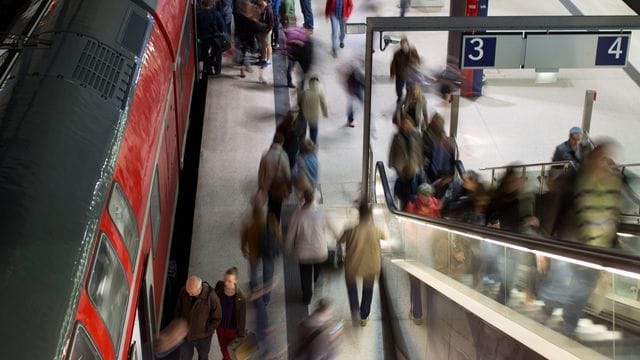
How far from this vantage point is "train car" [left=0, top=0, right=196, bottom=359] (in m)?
5.06

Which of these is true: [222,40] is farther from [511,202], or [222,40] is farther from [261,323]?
[261,323]

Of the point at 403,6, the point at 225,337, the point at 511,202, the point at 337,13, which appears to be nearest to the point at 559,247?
the point at 225,337

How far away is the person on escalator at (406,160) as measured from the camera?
1190 centimetres

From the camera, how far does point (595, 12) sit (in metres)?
20.9

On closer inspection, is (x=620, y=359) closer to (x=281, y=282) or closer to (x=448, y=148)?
(x=281, y=282)

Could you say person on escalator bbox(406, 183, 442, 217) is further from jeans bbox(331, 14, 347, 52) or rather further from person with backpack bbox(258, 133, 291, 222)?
jeans bbox(331, 14, 347, 52)

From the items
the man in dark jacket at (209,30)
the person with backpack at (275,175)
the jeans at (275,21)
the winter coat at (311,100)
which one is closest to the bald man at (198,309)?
the person with backpack at (275,175)

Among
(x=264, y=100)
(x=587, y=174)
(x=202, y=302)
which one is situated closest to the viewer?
(x=202, y=302)

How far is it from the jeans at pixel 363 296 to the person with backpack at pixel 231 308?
115 centimetres

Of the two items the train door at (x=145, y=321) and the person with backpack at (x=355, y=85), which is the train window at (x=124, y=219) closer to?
the train door at (x=145, y=321)

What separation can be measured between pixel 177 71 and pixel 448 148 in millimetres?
3375

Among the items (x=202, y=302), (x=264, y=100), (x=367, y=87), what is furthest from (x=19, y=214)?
(x=264, y=100)

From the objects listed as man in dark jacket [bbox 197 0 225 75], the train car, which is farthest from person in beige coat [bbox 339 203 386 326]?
man in dark jacket [bbox 197 0 225 75]

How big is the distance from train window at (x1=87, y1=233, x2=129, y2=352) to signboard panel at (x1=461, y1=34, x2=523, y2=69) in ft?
17.8
